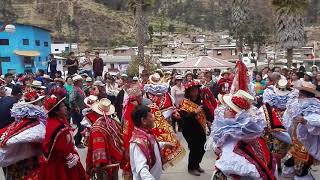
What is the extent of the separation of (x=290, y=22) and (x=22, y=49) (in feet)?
103

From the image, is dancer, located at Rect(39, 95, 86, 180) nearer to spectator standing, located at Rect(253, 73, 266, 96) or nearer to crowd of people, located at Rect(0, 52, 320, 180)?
crowd of people, located at Rect(0, 52, 320, 180)

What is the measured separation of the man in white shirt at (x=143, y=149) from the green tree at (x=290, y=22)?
2485 cm

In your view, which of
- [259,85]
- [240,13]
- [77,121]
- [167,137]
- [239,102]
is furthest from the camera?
[240,13]

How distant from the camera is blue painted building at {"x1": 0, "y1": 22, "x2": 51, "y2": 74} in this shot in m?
49.4

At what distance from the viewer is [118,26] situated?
105938 millimetres

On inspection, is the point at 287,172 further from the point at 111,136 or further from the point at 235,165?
the point at 235,165

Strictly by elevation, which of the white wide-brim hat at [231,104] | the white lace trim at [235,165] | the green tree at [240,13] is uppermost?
the green tree at [240,13]

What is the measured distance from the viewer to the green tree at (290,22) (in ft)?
94.1

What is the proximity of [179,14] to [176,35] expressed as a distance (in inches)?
931

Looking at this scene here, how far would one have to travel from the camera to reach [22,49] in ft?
167

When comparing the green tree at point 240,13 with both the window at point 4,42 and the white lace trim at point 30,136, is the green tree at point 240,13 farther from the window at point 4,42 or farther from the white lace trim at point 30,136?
the white lace trim at point 30,136

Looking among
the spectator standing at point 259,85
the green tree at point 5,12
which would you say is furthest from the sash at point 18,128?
the green tree at point 5,12

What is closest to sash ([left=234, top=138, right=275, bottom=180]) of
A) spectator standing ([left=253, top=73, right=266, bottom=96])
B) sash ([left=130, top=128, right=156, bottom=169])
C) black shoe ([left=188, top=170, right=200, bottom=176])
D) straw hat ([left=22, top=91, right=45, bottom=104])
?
sash ([left=130, top=128, right=156, bottom=169])

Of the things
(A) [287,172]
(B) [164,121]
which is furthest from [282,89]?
(B) [164,121]
